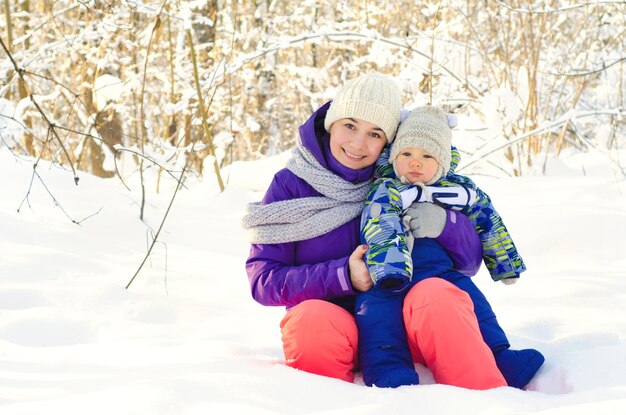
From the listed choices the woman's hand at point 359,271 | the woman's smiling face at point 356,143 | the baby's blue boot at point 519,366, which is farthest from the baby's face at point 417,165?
the baby's blue boot at point 519,366

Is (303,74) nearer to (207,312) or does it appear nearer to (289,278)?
(207,312)

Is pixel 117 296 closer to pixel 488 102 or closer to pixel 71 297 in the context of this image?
pixel 71 297

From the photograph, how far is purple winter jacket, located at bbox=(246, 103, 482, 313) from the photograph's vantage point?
2225mm

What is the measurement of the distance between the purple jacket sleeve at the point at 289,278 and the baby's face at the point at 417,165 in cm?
36

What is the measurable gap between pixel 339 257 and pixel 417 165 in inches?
15.2

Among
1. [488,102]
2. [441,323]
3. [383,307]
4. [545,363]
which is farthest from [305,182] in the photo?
[488,102]

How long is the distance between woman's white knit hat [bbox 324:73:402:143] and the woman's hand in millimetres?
471

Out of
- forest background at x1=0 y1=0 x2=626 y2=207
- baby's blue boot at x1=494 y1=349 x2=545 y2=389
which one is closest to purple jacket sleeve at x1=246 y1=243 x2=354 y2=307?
baby's blue boot at x1=494 y1=349 x2=545 y2=389

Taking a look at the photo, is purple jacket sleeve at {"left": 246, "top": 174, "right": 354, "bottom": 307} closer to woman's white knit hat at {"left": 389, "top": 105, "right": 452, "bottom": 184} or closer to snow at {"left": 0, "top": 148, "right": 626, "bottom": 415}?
snow at {"left": 0, "top": 148, "right": 626, "bottom": 415}

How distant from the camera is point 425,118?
2.40 meters

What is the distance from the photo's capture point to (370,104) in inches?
95.7

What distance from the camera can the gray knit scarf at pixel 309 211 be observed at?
2.35 meters

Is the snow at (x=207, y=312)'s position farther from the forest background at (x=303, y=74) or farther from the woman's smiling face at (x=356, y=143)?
the woman's smiling face at (x=356, y=143)

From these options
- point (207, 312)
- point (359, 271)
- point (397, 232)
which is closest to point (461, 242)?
point (397, 232)
